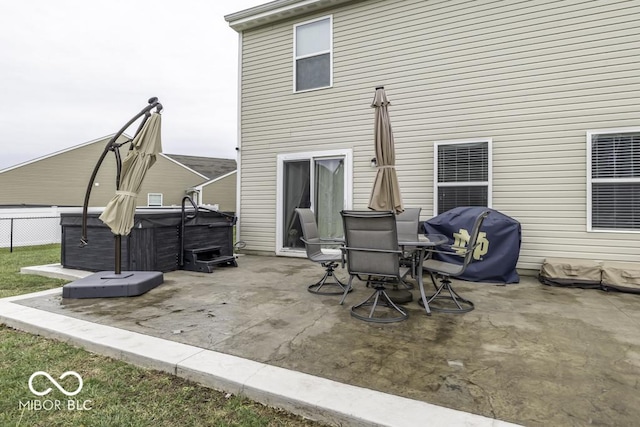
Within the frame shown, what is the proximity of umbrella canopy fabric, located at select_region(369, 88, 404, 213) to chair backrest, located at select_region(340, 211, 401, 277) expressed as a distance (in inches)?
30.3

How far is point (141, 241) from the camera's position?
501 centimetres

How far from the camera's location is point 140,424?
1.74 metres

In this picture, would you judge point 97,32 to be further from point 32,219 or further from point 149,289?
point 149,289

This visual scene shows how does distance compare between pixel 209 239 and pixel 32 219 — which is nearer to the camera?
pixel 209 239

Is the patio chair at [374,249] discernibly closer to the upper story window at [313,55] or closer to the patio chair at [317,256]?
the patio chair at [317,256]

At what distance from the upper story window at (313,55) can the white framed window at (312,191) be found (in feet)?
4.82

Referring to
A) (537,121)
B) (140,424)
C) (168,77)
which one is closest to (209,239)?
(140,424)

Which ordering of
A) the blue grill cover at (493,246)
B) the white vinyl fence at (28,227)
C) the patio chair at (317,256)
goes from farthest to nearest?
the white vinyl fence at (28,227), the blue grill cover at (493,246), the patio chair at (317,256)

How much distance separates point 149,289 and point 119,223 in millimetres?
895

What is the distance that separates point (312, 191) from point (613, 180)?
4707 mm

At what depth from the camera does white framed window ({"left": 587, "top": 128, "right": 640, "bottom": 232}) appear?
4652 mm

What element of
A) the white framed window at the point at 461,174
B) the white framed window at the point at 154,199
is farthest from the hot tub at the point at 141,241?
the white framed window at the point at 154,199

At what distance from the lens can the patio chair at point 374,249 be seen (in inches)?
121

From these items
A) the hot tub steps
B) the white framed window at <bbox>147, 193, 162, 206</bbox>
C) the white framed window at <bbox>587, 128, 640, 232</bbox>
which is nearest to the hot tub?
the hot tub steps
